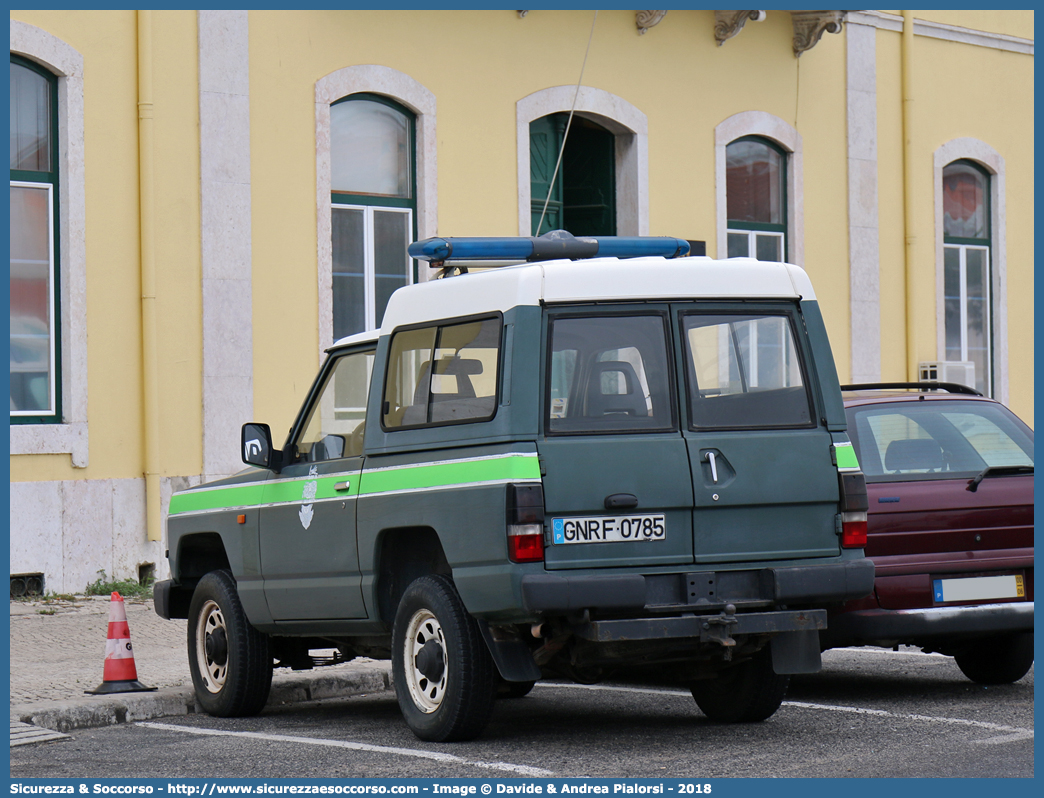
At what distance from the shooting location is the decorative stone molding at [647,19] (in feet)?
56.7

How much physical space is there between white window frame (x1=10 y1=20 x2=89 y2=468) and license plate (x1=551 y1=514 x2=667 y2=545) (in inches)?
318

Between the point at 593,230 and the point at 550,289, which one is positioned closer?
the point at 550,289

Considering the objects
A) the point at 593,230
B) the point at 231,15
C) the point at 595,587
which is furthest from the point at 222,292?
the point at 595,587

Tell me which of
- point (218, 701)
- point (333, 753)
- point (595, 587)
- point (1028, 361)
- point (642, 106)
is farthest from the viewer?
point (1028, 361)

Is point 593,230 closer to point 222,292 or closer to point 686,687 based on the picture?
point 222,292

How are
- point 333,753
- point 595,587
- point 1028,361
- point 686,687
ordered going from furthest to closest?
point 1028,361 → point 686,687 → point 333,753 → point 595,587

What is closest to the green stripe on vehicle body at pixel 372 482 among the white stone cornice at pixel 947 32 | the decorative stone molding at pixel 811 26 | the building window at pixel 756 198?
the building window at pixel 756 198

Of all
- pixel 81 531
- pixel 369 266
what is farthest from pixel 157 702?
pixel 369 266

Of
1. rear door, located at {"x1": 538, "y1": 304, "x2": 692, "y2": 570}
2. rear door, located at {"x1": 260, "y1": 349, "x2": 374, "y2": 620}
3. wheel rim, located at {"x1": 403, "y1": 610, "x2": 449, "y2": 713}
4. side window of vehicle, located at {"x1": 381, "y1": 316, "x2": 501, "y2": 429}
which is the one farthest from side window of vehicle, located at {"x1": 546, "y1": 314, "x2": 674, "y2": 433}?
rear door, located at {"x1": 260, "y1": 349, "x2": 374, "y2": 620}

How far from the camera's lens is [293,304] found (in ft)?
49.2

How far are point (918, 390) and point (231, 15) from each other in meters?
8.13

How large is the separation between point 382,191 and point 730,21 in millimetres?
4779

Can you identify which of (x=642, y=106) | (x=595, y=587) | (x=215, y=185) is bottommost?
(x=595, y=587)

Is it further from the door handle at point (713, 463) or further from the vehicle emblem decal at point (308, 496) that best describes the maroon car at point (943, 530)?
the vehicle emblem decal at point (308, 496)
